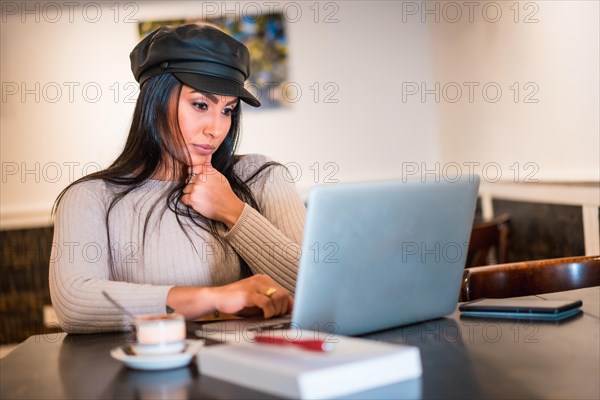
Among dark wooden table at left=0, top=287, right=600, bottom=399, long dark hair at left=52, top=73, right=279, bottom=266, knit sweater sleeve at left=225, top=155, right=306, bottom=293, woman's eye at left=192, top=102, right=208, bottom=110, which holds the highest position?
woman's eye at left=192, top=102, right=208, bottom=110

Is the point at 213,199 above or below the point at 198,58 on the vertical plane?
below

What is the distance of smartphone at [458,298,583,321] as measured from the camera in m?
1.37

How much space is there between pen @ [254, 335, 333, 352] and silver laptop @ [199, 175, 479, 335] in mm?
109

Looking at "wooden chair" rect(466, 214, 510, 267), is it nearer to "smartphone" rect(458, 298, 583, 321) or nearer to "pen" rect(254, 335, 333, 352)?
"smartphone" rect(458, 298, 583, 321)

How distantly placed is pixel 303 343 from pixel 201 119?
1.06 metres

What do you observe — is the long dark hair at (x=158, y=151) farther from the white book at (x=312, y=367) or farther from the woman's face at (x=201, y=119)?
the white book at (x=312, y=367)

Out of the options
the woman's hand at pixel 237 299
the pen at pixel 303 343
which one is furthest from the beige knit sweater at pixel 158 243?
the pen at pixel 303 343

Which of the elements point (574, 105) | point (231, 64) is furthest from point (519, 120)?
point (231, 64)

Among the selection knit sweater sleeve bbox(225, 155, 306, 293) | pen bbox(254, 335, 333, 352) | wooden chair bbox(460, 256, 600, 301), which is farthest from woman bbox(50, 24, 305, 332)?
pen bbox(254, 335, 333, 352)

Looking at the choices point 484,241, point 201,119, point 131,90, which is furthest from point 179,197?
point 131,90

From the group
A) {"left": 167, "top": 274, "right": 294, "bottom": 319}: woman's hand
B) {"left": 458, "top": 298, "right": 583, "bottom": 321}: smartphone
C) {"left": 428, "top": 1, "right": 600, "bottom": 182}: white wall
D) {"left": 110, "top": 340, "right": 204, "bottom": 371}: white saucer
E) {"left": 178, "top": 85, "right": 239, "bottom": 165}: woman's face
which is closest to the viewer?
{"left": 110, "top": 340, "right": 204, "bottom": 371}: white saucer

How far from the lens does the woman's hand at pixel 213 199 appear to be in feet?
6.34

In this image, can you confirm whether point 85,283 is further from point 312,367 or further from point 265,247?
point 312,367

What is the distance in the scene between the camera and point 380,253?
4.12ft
